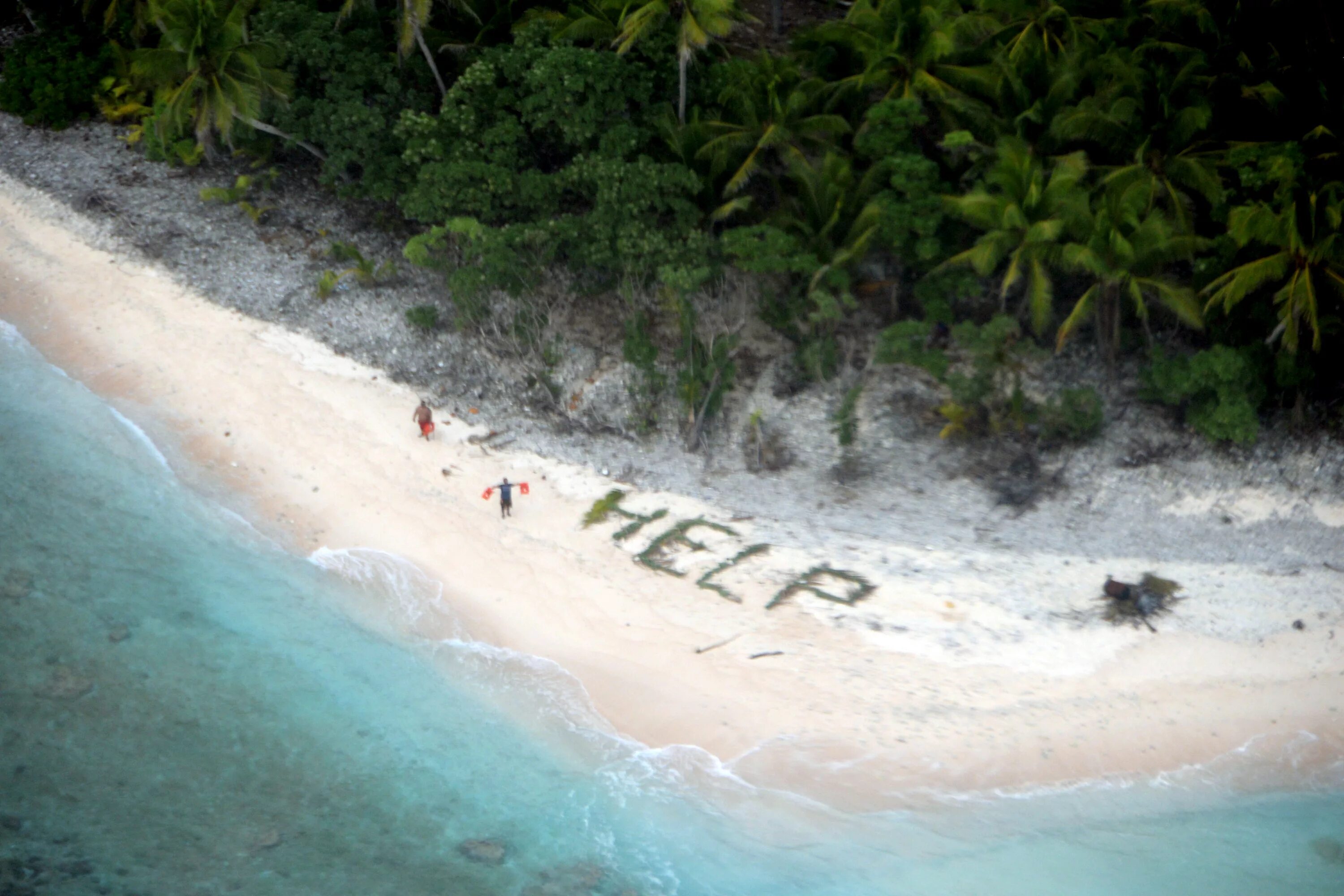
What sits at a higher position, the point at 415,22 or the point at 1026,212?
the point at 1026,212

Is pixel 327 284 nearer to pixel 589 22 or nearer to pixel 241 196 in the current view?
pixel 241 196

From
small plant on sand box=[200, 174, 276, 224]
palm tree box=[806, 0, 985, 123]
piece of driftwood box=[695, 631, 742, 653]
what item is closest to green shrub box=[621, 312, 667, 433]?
piece of driftwood box=[695, 631, 742, 653]

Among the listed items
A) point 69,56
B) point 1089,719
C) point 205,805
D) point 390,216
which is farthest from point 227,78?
point 1089,719

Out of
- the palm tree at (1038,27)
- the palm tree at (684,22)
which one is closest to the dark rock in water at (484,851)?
the palm tree at (684,22)

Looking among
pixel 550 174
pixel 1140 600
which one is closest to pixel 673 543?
pixel 1140 600

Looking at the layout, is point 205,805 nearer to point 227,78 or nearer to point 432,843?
point 432,843

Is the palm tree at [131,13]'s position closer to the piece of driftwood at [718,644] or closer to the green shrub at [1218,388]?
Result: the piece of driftwood at [718,644]
